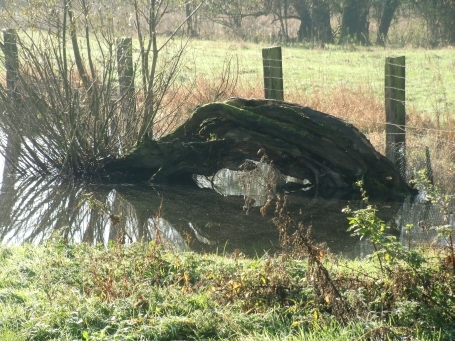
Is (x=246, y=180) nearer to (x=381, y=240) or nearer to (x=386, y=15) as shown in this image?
(x=381, y=240)

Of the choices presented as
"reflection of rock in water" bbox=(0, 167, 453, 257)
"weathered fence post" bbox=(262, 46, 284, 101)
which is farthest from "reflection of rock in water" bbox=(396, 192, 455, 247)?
"weathered fence post" bbox=(262, 46, 284, 101)

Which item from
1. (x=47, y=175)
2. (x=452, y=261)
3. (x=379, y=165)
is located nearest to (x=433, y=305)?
(x=452, y=261)

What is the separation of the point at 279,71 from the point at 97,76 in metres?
2.98

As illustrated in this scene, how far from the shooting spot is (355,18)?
40.3 metres

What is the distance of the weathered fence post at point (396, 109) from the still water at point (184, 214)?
38.3 inches

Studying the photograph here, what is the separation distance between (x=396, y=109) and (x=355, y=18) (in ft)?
101

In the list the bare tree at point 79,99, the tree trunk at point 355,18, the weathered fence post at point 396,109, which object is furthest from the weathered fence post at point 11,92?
the tree trunk at point 355,18

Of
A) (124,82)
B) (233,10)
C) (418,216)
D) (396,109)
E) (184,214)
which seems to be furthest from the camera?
(233,10)

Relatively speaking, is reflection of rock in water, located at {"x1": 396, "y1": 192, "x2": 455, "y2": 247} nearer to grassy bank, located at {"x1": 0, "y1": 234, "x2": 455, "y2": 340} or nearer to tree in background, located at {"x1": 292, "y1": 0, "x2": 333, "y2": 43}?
grassy bank, located at {"x1": 0, "y1": 234, "x2": 455, "y2": 340}

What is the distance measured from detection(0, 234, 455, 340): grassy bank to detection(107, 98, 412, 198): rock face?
4.62 m

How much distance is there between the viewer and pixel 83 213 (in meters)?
9.89

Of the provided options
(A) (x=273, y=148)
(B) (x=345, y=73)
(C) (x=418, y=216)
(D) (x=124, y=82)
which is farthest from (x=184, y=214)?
(B) (x=345, y=73)

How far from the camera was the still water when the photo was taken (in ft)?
28.0

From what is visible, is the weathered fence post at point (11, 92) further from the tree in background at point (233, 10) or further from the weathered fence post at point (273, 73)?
the tree in background at point (233, 10)
